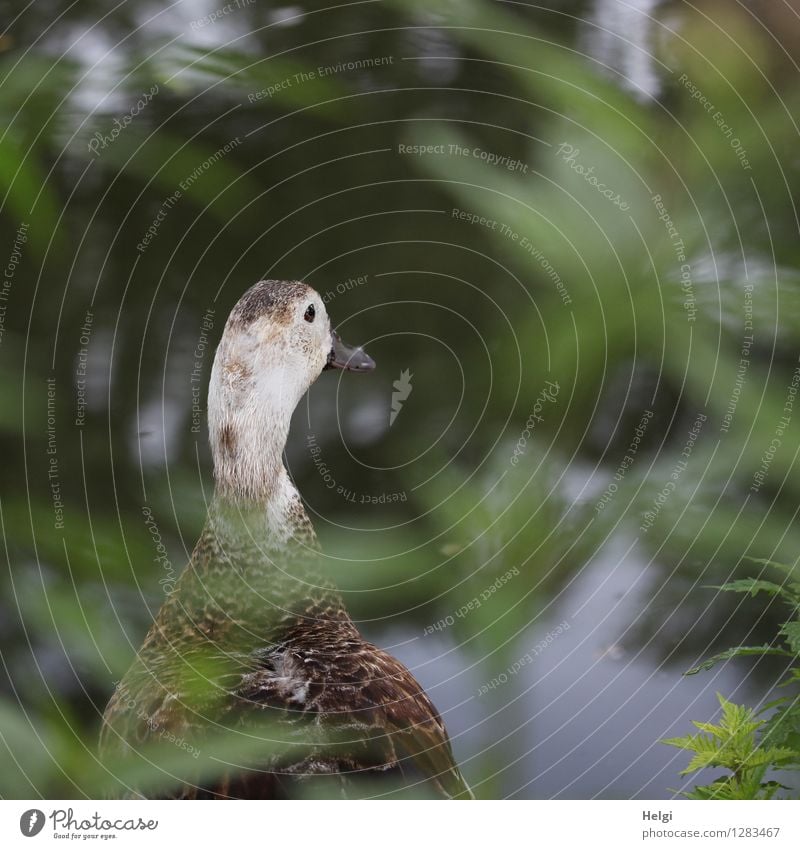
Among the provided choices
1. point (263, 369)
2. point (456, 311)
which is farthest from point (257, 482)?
point (456, 311)

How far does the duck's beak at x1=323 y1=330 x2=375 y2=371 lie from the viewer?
1112 millimetres

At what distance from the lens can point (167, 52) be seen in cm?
115

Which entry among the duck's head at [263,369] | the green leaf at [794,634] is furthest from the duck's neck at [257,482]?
the green leaf at [794,634]

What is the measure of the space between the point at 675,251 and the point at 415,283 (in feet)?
0.79

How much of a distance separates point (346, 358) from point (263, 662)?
270 mm

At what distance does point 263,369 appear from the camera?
1.07m

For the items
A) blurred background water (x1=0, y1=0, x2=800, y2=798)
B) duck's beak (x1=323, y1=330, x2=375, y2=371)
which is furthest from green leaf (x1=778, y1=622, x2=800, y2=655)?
duck's beak (x1=323, y1=330, x2=375, y2=371)

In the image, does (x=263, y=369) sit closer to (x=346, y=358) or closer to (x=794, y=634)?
(x=346, y=358)

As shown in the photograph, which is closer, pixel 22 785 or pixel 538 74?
pixel 22 785

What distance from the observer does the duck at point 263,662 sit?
41.8 inches

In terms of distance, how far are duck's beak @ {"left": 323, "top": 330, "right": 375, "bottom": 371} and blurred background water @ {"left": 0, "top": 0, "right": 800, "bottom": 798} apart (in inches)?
1.2

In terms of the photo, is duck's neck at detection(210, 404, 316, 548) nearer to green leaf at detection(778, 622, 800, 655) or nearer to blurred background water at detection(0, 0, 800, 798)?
blurred background water at detection(0, 0, 800, 798)
